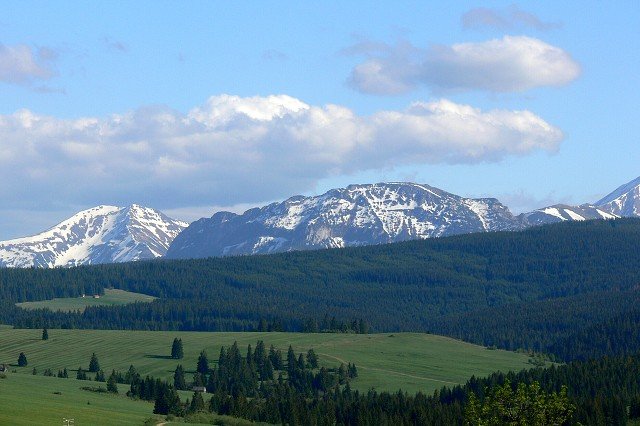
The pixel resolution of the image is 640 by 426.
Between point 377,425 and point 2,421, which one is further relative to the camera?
point 377,425

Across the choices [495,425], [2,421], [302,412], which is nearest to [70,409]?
[2,421]

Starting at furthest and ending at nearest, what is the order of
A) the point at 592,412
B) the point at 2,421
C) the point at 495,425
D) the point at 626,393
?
the point at 626,393 → the point at 592,412 → the point at 2,421 → the point at 495,425

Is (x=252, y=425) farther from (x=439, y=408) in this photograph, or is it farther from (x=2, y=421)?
(x=2, y=421)

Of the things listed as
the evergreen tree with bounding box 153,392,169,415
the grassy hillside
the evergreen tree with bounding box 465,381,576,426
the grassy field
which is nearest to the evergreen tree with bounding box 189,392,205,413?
the evergreen tree with bounding box 153,392,169,415

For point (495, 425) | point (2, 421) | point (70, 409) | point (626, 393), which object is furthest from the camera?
point (626, 393)

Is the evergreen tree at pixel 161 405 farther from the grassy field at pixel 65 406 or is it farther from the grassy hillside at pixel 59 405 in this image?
the grassy field at pixel 65 406

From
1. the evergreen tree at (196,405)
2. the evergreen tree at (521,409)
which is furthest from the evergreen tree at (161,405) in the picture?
the evergreen tree at (521,409)

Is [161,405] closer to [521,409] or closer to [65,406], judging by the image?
[65,406]

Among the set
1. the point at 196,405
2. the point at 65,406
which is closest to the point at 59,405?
the point at 65,406

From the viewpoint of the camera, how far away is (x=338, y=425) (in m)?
177

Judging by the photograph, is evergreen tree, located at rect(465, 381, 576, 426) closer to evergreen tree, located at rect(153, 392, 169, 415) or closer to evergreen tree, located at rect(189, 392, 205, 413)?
evergreen tree, located at rect(153, 392, 169, 415)

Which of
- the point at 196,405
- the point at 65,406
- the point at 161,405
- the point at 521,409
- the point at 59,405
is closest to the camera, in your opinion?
the point at 521,409

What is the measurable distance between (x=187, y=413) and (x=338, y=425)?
20264 millimetres

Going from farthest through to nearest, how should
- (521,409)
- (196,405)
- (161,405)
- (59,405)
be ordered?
(196,405), (161,405), (59,405), (521,409)
